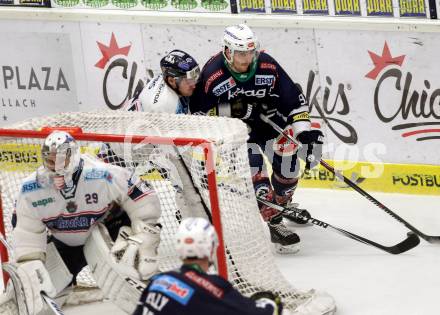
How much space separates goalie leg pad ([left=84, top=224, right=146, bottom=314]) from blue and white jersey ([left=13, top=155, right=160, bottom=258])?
0.07 m

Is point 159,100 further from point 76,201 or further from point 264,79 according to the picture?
point 76,201

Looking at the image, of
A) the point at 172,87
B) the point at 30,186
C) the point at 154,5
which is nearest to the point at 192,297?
the point at 30,186

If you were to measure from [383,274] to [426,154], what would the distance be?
157 centimetres

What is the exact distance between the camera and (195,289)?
393cm

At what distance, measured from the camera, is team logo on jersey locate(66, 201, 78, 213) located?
17.0 ft

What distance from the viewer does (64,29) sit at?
790cm

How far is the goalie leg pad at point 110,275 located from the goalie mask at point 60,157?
0.35m

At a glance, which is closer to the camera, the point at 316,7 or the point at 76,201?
the point at 76,201

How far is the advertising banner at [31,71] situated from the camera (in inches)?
311

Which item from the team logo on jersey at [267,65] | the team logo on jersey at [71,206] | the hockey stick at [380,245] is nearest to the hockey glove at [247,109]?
the team logo on jersey at [267,65]

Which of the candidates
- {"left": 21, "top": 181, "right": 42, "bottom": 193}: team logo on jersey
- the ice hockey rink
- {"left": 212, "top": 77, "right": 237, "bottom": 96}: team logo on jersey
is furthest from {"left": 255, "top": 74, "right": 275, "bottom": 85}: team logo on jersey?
{"left": 21, "top": 181, "right": 42, "bottom": 193}: team logo on jersey

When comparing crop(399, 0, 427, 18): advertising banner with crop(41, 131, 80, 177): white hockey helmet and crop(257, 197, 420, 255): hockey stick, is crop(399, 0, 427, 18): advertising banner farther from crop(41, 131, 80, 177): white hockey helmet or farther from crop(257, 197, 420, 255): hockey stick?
crop(41, 131, 80, 177): white hockey helmet

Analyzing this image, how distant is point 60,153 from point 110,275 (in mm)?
642

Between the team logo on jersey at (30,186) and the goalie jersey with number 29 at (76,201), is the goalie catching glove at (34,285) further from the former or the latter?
the team logo on jersey at (30,186)
